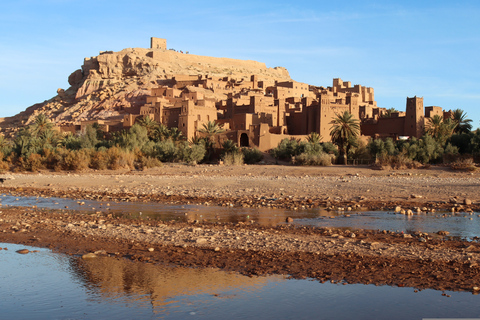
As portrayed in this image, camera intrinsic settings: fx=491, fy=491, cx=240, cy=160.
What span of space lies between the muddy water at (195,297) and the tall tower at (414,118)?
37.6 m

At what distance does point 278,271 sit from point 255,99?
3877 centimetres

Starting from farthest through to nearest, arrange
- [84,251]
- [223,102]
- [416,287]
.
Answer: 1. [223,102]
2. [84,251]
3. [416,287]

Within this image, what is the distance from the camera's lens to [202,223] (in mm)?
11375

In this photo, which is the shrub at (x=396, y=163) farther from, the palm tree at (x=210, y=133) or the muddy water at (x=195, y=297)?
the muddy water at (x=195, y=297)

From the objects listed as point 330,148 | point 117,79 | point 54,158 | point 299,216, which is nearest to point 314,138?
point 330,148

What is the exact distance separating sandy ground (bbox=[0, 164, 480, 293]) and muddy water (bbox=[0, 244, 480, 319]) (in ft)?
1.35

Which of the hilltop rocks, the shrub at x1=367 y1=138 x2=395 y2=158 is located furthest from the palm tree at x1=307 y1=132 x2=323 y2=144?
the hilltop rocks

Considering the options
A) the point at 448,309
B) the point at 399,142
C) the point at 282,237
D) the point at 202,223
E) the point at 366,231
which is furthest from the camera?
A: the point at 399,142

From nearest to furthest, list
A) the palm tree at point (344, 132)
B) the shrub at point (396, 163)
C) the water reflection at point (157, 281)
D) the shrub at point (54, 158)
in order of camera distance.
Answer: the water reflection at point (157, 281)
the shrub at point (396, 163)
the shrub at point (54, 158)
the palm tree at point (344, 132)

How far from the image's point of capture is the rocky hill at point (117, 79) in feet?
210

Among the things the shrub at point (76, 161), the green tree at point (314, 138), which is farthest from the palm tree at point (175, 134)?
the shrub at point (76, 161)

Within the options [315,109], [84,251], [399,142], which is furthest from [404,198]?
[315,109]

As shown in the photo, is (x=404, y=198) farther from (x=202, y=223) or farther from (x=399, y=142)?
(x=399, y=142)

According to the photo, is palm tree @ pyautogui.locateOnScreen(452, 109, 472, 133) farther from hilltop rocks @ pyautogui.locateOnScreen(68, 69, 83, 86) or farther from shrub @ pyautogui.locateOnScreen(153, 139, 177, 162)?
hilltop rocks @ pyautogui.locateOnScreen(68, 69, 83, 86)
